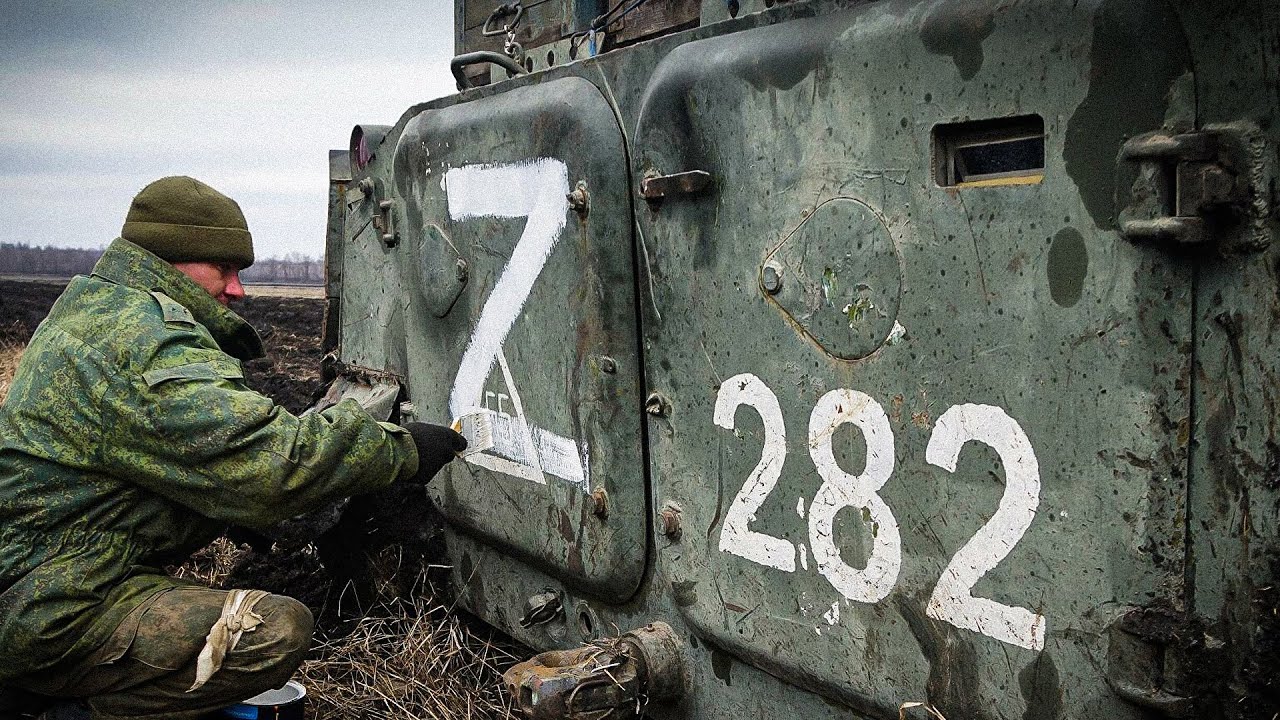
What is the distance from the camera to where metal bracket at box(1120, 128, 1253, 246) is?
1613 mm

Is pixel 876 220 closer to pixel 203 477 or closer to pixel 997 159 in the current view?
pixel 997 159

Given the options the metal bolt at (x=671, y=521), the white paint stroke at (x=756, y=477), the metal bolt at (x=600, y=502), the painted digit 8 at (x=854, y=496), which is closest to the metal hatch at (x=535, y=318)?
the metal bolt at (x=600, y=502)

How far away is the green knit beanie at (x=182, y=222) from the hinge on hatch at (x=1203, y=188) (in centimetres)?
220

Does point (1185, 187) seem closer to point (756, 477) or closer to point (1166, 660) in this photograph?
point (1166, 660)

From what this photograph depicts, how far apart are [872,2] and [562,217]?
973 mm

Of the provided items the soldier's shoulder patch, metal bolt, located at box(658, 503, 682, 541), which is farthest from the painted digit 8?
the soldier's shoulder patch

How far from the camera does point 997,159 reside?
1902 mm

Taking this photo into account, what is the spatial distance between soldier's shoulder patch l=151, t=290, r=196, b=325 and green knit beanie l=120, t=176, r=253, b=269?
151 mm

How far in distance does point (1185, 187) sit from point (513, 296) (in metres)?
1.75

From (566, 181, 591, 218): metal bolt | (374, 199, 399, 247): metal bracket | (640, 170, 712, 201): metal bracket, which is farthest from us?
(374, 199, 399, 247): metal bracket

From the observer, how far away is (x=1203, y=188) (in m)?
1.62

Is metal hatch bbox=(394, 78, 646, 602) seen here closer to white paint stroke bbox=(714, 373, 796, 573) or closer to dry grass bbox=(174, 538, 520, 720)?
white paint stroke bbox=(714, 373, 796, 573)

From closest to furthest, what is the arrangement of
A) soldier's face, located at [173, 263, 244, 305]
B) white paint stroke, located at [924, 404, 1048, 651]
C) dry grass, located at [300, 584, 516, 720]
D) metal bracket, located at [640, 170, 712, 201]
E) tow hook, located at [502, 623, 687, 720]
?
1. white paint stroke, located at [924, 404, 1048, 651]
2. metal bracket, located at [640, 170, 712, 201]
3. tow hook, located at [502, 623, 687, 720]
4. soldier's face, located at [173, 263, 244, 305]
5. dry grass, located at [300, 584, 516, 720]

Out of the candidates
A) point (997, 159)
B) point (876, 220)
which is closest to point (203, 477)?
point (876, 220)
